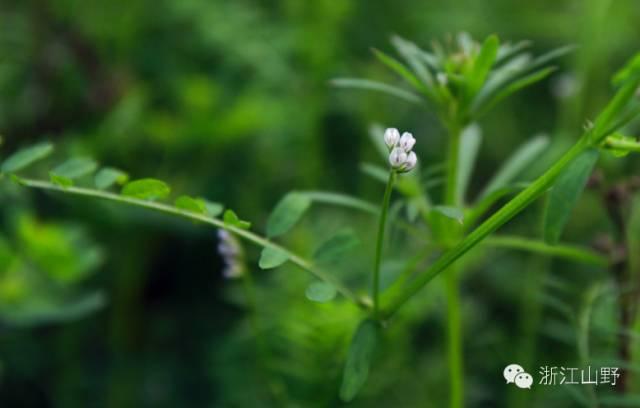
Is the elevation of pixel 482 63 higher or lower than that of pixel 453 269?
higher

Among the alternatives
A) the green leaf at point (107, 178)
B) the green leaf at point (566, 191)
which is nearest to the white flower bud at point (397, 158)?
the green leaf at point (566, 191)

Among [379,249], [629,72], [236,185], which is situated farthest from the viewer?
[236,185]

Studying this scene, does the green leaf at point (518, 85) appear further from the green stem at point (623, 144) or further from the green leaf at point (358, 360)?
the green leaf at point (358, 360)

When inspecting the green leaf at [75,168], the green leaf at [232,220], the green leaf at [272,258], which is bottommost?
the green leaf at [272,258]

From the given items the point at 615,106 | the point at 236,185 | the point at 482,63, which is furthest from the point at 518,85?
the point at 236,185

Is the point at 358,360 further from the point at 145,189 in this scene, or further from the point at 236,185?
the point at 236,185

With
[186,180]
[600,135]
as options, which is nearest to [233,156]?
[186,180]
